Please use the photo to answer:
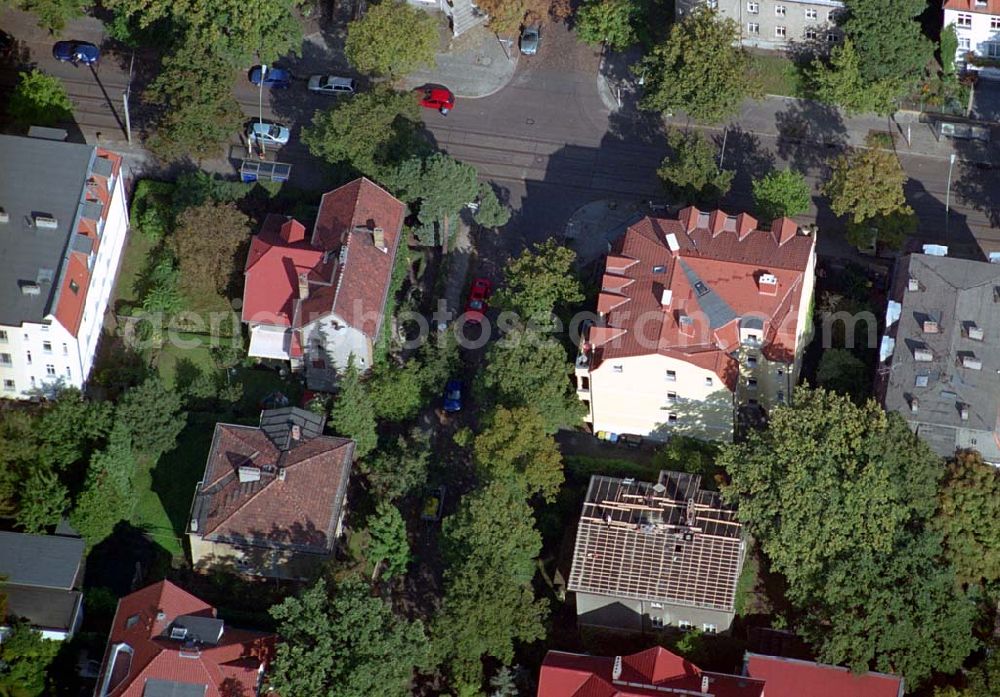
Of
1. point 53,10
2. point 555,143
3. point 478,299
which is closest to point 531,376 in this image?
point 478,299

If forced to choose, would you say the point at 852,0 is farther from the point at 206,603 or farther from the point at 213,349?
the point at 206,603

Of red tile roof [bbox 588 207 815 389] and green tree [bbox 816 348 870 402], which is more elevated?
red tile roof [bbox 588 207 815 389]

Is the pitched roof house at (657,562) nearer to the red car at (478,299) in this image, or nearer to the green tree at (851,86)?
the red car at (478,299)

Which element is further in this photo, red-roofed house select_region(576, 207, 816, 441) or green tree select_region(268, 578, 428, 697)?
red-roofed house select_region(576, 207, 816, 441)

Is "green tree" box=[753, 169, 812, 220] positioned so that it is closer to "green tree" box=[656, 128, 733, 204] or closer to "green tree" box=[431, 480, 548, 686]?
"green tree" box=[656, 128, 733, 204]

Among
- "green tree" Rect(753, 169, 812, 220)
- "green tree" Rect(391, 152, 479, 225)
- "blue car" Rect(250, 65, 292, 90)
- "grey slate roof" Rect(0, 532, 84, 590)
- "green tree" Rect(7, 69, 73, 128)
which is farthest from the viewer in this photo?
"blue car" Rect(250, 65, 292, 90)

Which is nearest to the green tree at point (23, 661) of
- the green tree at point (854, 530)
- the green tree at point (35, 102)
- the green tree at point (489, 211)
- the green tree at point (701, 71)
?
the green tree at point (35, 102)

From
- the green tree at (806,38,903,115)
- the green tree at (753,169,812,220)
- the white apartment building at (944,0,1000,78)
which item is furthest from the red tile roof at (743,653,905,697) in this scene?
the white apartment building at (944,0,1000,78)

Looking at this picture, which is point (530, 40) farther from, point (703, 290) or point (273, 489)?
point (273, 489)
